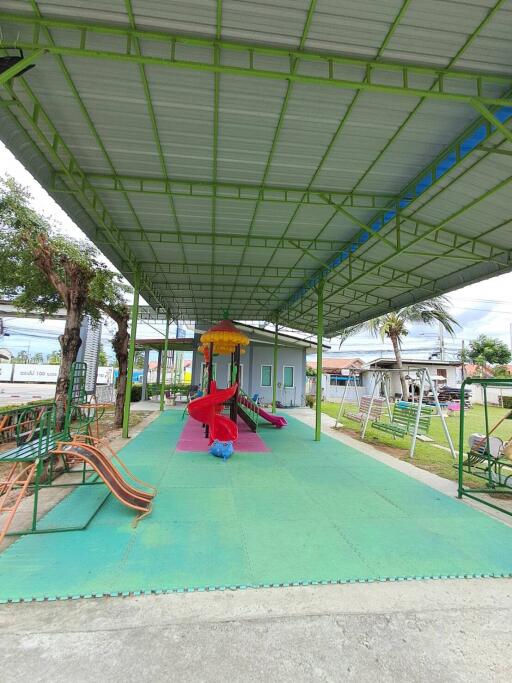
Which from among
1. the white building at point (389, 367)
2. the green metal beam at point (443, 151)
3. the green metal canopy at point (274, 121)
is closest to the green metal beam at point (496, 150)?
the green metal canopy at point (274, 121)

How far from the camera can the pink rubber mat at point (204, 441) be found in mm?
10172

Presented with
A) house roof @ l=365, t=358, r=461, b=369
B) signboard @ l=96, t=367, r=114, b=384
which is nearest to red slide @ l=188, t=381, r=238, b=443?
house roof @ l=365, t=358, r=461, b=369

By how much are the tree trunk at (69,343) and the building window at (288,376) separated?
52.1ft

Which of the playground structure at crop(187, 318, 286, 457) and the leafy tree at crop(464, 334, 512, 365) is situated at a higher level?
the leafy tree at crop(464, 334, 512, 365)

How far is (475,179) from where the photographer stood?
21.0 ft

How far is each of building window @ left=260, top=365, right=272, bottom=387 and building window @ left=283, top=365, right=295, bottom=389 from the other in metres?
1.01

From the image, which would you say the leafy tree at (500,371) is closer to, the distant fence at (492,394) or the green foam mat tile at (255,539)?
the distant fence at (492,394)

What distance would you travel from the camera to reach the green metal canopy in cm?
394

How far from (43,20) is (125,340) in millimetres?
10007

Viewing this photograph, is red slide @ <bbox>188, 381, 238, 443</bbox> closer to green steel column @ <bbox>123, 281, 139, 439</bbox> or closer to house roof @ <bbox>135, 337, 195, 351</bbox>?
green steel column @ <bbox>123, 281, 139, 439</bbox>

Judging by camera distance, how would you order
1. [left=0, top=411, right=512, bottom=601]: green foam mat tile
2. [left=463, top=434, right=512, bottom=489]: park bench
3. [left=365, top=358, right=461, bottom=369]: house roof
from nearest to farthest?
[left=0, top=411, right=512, bottom=601]: green foam mat tile
[left=463, top=434, right=512, bottom=489]: park bench
[left=365, top=358, right=461, bottom=369]: house roof

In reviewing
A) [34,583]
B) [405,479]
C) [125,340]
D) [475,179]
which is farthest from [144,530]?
[125,340]

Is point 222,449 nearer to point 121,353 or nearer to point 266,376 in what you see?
point 121,353

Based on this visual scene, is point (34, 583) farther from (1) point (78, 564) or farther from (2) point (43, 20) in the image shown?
(2) point (43, 20)
